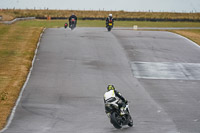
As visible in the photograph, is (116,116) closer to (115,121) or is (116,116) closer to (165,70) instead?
(115,121)

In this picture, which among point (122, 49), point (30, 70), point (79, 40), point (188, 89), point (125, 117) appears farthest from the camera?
point (79, 40)

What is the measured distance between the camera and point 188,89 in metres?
24.3

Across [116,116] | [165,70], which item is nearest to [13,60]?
[165,70]

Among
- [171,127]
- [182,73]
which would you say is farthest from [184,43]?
[171,127]

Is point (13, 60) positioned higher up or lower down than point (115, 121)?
lower down

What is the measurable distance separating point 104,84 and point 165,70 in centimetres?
579

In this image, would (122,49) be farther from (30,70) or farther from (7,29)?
(7,29)

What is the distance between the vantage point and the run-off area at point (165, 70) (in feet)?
89.7

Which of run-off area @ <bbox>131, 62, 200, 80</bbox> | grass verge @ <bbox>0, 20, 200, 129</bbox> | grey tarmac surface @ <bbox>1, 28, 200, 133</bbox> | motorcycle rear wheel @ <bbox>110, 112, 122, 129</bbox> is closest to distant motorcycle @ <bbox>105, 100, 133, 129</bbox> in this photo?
motorcycle rear wheel @ <bbox>110, 112, 122, 129</bbox>

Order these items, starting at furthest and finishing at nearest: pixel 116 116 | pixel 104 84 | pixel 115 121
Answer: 1. pixel 104 84
2. pixel 116 116
3. pixel 115 121

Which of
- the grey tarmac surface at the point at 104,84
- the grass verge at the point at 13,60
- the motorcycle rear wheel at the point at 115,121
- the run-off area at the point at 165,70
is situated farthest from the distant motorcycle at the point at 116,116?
the run-off area at the point at 165,70

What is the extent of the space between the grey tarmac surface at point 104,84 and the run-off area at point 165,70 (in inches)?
2.3

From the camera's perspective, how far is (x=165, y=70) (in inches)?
1135

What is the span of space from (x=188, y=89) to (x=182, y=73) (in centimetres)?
417
